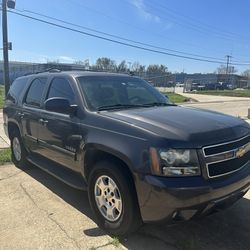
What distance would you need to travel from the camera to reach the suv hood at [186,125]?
324cm

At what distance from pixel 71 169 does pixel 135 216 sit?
1.34m

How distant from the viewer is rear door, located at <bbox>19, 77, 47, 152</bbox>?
5.35 metres

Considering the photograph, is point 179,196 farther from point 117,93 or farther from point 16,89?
point 16,89

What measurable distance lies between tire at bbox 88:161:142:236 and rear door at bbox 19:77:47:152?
1785 millimetres

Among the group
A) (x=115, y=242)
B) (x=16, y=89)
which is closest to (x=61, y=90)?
(x=16, y=89)

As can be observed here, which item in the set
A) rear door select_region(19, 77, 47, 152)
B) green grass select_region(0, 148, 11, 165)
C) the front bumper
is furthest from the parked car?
green grass select_region(0, 148, 11, 165)

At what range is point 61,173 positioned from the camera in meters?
4.74

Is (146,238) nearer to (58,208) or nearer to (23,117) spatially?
(58,208)

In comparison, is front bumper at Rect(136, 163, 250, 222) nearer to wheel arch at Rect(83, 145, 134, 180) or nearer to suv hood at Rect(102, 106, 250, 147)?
wheel arch at Rect(83, 145, 134, 180)

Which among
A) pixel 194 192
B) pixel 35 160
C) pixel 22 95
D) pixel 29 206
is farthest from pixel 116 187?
pixel 22 95

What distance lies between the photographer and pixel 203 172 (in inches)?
125

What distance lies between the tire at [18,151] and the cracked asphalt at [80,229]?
49.5 inches

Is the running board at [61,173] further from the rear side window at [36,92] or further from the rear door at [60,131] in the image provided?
the rear side window at [36,92]

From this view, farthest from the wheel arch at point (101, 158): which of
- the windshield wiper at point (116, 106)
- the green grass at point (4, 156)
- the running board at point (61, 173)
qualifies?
the green grass at point (4, 156)
